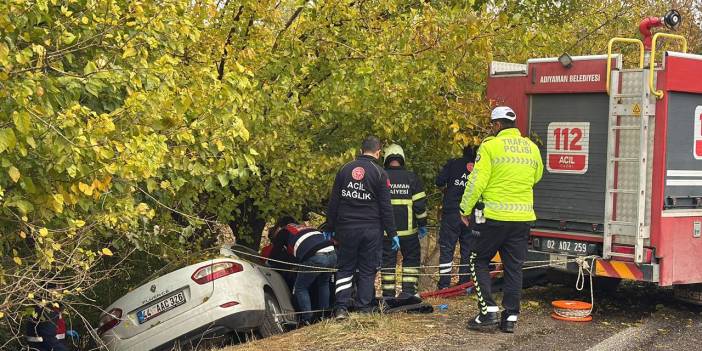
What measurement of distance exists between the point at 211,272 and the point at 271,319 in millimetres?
973

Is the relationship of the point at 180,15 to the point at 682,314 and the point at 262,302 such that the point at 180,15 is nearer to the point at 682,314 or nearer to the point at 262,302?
the point at 262,302

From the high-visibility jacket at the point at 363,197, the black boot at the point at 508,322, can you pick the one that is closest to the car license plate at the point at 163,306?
the high-visibility jacket at the point at 363,197

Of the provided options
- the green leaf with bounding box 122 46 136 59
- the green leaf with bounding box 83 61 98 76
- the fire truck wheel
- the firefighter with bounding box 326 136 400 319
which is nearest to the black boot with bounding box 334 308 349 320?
the firefighter with bounding box 326 136 400 319

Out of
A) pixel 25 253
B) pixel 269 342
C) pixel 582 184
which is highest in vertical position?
pixel 582 184

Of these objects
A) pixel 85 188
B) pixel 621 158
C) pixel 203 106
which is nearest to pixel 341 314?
pixel 203 106

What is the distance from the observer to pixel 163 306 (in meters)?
7.82

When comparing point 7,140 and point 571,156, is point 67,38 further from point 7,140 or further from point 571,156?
point 571,156

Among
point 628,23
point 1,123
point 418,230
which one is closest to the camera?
point 1,123

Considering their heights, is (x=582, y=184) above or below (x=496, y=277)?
above

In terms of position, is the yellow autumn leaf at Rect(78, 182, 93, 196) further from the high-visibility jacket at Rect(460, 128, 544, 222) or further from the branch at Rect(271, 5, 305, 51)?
the branch at Rect(271, 5, 305, 51)

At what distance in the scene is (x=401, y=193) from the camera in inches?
367

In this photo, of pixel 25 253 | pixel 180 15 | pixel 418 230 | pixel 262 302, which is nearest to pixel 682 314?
Answer: pixel 418 230

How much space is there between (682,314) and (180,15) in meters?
5.67

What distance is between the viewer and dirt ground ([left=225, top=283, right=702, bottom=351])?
6996 mm
